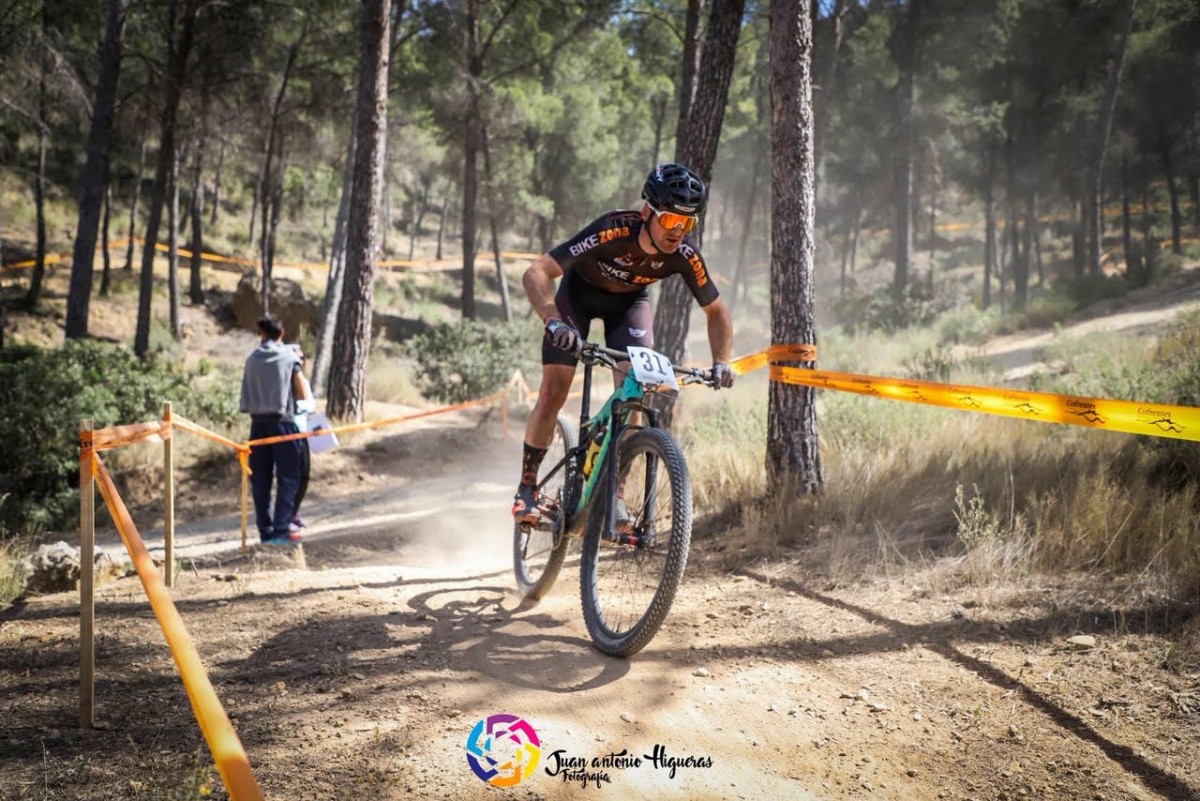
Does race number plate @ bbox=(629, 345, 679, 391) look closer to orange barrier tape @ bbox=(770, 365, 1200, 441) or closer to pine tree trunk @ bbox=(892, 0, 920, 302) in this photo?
orange barrier tape @ bbox=(770, 365, 1200, 441)

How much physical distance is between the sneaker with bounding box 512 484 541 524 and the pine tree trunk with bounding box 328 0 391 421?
26.7 feet

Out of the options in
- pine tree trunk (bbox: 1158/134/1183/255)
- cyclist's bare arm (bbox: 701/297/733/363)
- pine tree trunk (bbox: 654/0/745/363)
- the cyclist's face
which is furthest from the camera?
pine tree trunk (bbox: 1158/134/1183/255)

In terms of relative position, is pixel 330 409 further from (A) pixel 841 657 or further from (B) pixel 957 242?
(B) pixel 957 242

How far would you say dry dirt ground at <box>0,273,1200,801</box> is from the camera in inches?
112

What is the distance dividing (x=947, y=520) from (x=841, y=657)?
1.85m

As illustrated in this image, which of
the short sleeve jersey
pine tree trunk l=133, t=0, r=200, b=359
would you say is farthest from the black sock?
pine tree trunk l=133, t=0, r=200, b=359

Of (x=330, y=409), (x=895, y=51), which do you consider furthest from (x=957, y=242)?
(x=330, y=409)

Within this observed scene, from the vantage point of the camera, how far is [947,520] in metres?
5.36

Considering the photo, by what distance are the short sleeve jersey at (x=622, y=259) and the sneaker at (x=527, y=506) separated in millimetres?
1256

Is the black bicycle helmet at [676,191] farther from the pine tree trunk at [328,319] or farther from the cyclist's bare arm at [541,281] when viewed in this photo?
the pine tree trunk at [328,319]

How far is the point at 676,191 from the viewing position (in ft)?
13.5

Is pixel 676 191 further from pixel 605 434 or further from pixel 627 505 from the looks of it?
pixel 627 505

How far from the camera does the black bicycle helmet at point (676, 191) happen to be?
412 cm

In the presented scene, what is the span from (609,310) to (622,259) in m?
0.37
